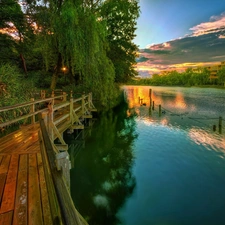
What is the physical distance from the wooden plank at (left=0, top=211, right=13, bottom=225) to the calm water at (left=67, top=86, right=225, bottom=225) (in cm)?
283

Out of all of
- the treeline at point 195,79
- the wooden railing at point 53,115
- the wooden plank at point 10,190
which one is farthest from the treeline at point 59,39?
the treeline at point 195,79

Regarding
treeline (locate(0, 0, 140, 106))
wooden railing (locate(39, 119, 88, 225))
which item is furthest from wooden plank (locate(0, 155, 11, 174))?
treeline (locate(0, 0, 140, 106))

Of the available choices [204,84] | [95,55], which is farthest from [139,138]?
[204,84]

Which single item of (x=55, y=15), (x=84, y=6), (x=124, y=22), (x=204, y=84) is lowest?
(x=204, y=84)

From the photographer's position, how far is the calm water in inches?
205

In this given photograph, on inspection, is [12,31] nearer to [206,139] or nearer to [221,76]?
[206,139]

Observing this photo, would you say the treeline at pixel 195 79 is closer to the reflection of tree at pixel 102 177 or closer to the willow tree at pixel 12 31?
the willow tree at pixel 12 31

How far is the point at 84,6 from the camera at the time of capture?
14258mm

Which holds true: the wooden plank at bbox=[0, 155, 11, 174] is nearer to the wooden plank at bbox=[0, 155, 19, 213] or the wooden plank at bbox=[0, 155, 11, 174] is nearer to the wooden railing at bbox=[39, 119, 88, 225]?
the wooden plank at bbox=[0, 155, 19, 213]

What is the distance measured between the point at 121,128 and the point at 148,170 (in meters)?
7.13

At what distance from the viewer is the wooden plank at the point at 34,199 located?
2307mm

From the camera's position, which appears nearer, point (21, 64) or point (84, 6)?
point (84, 6)

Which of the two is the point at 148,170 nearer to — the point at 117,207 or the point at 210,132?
the point at 117,207

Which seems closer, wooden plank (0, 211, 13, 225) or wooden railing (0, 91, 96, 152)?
wooden plank (0, 211, 13, 225)
